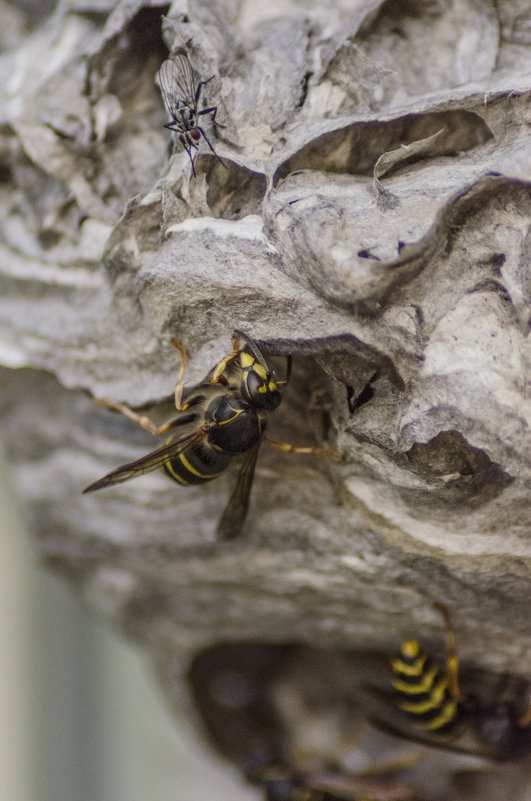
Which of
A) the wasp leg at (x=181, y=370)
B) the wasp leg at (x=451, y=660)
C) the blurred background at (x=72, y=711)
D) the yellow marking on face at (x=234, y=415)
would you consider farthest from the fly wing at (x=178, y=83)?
the blurred background at (x=72, y=711)

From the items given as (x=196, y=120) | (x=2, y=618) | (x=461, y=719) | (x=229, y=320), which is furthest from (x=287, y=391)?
(x=2, y=618)

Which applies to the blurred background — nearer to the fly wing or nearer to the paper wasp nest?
the paper wasp nest

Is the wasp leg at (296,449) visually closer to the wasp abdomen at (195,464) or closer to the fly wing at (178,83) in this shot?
the wasp abdomen at (195,464)

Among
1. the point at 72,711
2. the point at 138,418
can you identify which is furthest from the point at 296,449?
the point at 72,711

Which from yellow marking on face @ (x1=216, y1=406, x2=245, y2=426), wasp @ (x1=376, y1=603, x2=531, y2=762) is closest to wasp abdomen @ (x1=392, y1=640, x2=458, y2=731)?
wasp @ (x1=376, y1=603, x2=531, y2=762)

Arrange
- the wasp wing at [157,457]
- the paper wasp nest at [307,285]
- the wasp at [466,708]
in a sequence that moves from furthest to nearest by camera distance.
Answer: the wasp at [466,708] → the wasp wing at [157,457] → the paper wasp nest at [307,285]

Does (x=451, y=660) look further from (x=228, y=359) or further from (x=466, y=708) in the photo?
(x=228, y=359)

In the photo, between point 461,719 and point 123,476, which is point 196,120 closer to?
point 123,476
